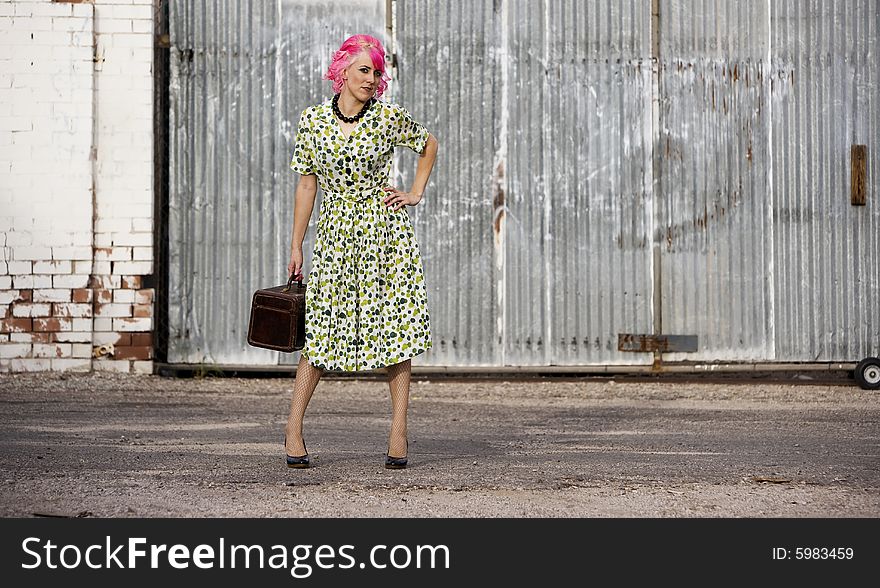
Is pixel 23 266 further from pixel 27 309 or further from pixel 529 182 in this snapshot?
pixel 529 182

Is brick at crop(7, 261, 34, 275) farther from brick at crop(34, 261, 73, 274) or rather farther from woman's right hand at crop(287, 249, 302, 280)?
woman's right hand at crop(287, 249, 302, 280)

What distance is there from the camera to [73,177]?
941cm

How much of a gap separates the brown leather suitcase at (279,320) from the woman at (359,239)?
46 mm

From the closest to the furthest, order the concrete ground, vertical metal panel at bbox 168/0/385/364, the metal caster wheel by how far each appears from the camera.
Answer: the concrete ground → the metal caster wheel → vertical metal panel at bbox 168/0/385/364

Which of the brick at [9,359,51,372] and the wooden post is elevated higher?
the wooden post

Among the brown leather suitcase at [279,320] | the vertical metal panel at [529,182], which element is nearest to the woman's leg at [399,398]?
the brown leather suitcase at [279,320]

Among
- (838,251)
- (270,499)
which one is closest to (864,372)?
(838,251)

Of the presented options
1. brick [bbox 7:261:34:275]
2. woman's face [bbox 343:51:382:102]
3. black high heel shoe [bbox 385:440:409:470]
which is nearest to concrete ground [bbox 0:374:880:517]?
black high heel shoe [bbox 385:440:409:470]

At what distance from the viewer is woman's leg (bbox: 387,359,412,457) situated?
214 inches

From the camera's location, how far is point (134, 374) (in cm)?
942

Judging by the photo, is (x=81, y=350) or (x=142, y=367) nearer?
(x=81, y=350)

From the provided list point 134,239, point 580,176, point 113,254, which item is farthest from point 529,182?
point 113,254

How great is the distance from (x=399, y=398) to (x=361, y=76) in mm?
1378

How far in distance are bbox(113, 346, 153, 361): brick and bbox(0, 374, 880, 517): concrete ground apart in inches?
7.0
